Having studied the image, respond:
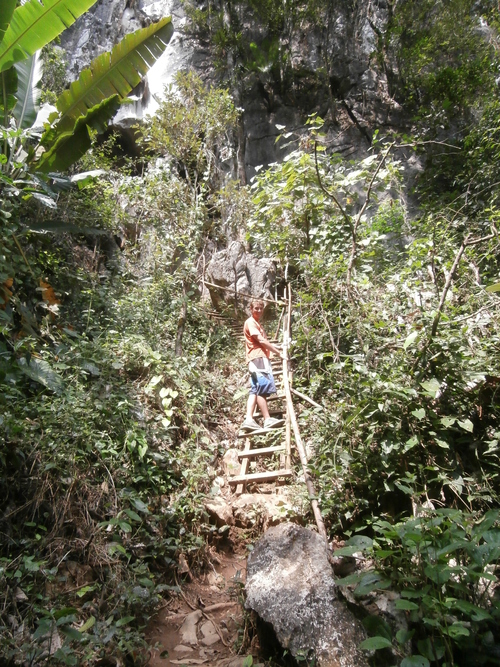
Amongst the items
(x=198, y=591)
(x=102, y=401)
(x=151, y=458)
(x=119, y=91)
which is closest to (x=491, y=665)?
(x=198, y=591)

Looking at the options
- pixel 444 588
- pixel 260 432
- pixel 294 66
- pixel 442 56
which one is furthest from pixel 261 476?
pixel 294 66

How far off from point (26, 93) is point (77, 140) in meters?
0.95

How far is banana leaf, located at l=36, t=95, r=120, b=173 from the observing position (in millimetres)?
4715

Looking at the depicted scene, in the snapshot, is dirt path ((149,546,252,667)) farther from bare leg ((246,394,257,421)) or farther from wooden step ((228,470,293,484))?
bare leg ((246,394,257,421))

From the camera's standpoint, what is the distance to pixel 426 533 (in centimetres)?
206

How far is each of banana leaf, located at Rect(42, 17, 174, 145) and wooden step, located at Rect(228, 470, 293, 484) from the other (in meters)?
4.39

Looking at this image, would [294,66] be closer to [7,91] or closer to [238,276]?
[238,276]

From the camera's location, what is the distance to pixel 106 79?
493 cm

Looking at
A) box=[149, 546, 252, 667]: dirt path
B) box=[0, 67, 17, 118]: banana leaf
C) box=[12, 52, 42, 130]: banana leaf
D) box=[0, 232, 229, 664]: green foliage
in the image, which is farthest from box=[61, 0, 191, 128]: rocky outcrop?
box=[149, 546, 252, 667]: dirt path

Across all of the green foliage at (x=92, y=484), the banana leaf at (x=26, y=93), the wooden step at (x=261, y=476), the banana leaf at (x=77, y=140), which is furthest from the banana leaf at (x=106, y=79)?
the wooden step at (x=261, y=476)

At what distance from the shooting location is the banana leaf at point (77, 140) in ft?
15.5

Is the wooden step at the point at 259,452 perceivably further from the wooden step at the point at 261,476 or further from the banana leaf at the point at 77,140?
the banana leaf at the point at 77,140

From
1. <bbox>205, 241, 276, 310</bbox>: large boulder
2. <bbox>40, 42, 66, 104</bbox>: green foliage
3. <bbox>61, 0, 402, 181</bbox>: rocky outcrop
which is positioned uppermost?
<bbox>40, 42, 66, 104</bbox>: green foliage

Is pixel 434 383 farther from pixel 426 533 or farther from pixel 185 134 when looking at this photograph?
pixel 185 134
